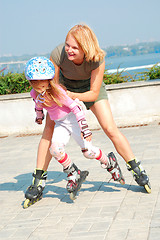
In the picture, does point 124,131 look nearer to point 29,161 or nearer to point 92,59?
point 29,161

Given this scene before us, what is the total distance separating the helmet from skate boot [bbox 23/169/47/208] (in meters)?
1.11

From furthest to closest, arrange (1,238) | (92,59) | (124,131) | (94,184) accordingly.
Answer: (124,131) → (94,184) → (92,59) → (1,238)

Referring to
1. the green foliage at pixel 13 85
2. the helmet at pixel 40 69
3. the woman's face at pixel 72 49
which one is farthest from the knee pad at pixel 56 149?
the green foliage at pixel 13 85

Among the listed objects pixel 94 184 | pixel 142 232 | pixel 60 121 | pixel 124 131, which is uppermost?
pixel 60 121

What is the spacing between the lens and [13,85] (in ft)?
32.8

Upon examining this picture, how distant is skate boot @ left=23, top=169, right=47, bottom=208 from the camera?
A: 4.59 m

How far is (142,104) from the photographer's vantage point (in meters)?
8.69

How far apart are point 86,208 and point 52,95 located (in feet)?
3.84

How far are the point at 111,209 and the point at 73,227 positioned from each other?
19.8 inches

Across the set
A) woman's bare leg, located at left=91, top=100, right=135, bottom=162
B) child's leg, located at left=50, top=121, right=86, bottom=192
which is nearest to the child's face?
child's leg, located at left=50, top=121, right=86, bottom=192

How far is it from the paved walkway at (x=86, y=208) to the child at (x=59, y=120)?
0.20 m

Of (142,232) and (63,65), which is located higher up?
(63,65)

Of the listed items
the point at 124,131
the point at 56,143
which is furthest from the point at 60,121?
the point at 124,131

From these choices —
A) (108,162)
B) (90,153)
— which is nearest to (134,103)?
(108,162)
